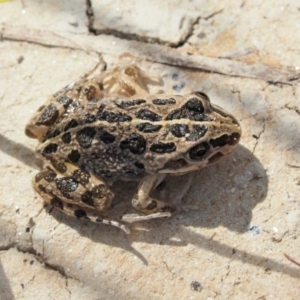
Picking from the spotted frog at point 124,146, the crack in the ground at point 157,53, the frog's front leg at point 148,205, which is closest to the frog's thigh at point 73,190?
the spotted frog at point 124,146

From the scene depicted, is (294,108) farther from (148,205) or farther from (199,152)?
(148,205)

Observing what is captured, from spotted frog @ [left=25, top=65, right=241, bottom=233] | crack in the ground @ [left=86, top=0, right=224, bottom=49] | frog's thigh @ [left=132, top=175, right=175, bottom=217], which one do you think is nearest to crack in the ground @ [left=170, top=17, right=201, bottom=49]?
crack in the ground @ [left=86, top=0, right=224, bottom=49]

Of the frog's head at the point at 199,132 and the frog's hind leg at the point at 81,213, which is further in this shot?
the frog's hind leg at the point at 81,213

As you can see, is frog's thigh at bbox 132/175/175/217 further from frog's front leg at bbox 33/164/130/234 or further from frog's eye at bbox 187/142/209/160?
frog's eye at bbox 187/142/209/160

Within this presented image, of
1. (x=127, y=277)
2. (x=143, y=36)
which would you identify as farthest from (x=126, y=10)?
(x=127, y=277)

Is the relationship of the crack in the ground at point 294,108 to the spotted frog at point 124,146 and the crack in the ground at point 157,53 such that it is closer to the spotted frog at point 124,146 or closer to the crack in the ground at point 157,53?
the crack in the ground at point 157,53

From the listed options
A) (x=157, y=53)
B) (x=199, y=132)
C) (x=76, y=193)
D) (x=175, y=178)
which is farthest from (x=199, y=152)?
(x=157, y=53)

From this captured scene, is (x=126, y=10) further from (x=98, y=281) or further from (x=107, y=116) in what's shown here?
(x=98, y=281)
